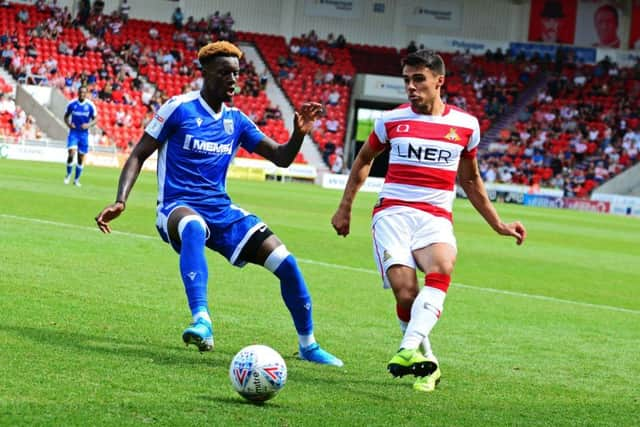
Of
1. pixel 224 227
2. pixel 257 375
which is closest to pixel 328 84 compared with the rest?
pixel 224 227

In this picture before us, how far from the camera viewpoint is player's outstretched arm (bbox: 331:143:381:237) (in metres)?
7.62

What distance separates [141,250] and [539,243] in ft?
37.8

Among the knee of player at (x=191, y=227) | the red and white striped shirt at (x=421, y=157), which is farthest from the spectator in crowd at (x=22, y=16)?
the red and white striped shirt at (x=421, y=157)

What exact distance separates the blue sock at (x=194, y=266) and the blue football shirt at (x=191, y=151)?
33 cm

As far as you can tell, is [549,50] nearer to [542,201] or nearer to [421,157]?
[542,201]

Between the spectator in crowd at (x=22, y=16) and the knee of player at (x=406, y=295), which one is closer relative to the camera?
the knee of player at (x=406, y=295)

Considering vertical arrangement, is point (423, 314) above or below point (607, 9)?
below

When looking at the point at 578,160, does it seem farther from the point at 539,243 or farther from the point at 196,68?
the point at 539,243

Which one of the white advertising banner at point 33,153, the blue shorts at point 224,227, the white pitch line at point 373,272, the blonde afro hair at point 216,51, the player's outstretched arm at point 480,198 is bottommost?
the white advertising banner at point 33,153

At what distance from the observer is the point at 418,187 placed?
741 centimetres

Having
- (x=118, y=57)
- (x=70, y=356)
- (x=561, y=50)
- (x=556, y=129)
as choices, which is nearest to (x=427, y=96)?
(x=70, y=356)

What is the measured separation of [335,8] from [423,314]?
53.6m

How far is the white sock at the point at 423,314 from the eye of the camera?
6836 millimetres

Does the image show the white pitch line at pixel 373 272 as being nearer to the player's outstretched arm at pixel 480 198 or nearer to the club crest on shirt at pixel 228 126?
the player's outstretched arm at pixel 480 198
